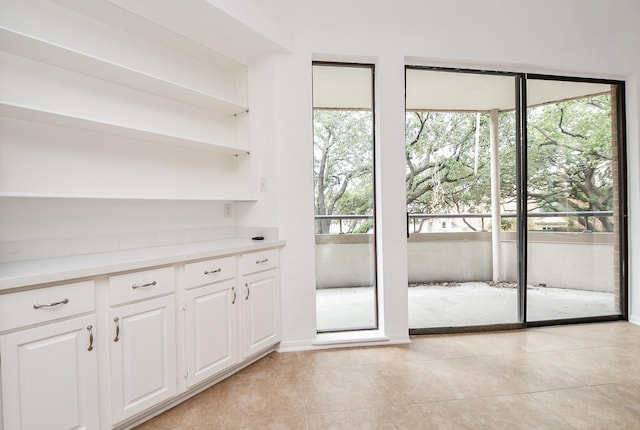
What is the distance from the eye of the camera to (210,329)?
189 centimetres

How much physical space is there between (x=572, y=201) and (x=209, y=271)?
3412 mm

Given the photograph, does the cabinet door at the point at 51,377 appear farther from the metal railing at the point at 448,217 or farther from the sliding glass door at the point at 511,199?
the sliding glass door at the point at 511,199

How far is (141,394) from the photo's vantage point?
1559 millimetres

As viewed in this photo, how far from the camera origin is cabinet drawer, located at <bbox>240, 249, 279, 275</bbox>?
6.97 feet

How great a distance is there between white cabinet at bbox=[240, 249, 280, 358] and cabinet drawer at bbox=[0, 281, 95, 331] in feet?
2.99

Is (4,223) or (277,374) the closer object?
(4,223)

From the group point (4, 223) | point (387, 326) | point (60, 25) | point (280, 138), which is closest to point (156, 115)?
point (60, 25)

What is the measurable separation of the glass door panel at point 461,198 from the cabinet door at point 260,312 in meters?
1.28

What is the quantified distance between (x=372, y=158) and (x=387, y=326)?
4.85ft

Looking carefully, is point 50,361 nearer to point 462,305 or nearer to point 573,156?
point 462,305

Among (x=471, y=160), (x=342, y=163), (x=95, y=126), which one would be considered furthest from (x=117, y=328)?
(x=471, y=160)

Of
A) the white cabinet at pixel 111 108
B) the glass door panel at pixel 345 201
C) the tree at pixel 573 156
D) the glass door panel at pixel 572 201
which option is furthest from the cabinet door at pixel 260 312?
the tree at pixel 573 156

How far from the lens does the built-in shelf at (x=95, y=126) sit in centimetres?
145

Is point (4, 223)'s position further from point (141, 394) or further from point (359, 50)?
point (359, 50)
